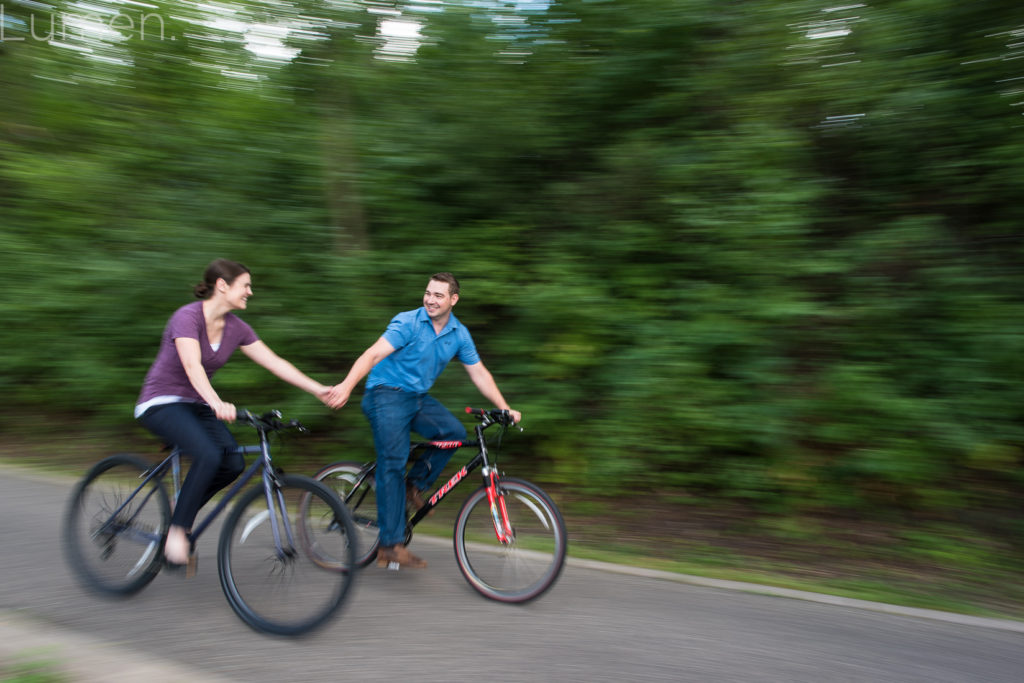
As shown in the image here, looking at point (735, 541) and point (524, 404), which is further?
point (524, 404)

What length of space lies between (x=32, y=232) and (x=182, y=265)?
2.74m

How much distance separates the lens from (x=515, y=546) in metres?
4.39

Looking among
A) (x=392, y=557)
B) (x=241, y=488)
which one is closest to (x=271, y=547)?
(x=241, y=488)

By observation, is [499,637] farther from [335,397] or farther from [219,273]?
[219,273]

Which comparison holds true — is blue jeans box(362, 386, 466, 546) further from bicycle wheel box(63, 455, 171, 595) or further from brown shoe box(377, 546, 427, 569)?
bicycle wheel box(63, 455, 171, 595)

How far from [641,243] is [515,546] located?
3040 millimetres

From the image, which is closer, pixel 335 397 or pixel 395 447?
pixel 335 397

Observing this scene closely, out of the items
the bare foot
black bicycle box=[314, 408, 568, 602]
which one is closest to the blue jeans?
black bicycle box=[314, 408, 568, 602]

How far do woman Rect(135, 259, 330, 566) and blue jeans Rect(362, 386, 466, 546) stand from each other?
0.45 metres

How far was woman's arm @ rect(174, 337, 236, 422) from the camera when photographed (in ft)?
12.7

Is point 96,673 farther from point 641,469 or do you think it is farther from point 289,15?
point 289,15

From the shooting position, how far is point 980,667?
12.1ft

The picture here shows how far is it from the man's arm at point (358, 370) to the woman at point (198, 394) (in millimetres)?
87

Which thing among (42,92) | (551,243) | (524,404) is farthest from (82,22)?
(524,404)
